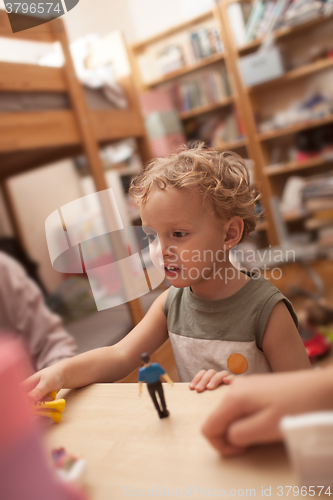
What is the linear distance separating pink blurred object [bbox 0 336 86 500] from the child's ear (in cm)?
38

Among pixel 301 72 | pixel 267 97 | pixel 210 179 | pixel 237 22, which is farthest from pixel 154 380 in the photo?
pixel 267 97

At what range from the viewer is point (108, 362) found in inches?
21.5

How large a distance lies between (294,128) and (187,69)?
2.72 feet

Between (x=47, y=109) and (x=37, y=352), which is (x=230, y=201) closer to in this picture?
(x=37, y=352)

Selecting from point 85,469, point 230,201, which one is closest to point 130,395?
point 85,469

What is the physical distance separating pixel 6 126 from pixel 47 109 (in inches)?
9.6

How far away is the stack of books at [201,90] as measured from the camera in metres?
2.70

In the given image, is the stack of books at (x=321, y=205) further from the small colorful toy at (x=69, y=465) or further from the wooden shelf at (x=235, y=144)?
the small colorful toy at (x=69, y=465)

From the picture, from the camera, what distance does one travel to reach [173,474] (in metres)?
0.28

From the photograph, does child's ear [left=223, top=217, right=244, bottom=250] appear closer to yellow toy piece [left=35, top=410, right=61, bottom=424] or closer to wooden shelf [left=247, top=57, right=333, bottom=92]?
yellow toy piece [left=35, top=410, right=61, bottom=424]

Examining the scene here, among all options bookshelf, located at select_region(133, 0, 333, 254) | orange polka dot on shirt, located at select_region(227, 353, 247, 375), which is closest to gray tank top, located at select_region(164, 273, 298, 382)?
orange polka dot on shirt, located at select_region(227, 353, 247, 375)

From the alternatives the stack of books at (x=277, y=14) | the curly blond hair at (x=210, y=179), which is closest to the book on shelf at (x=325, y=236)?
the stack of books at (x=277, y=14)

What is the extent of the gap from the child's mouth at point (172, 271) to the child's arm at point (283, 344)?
13 cm

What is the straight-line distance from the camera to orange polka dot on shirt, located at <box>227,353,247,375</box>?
1.68 ft
